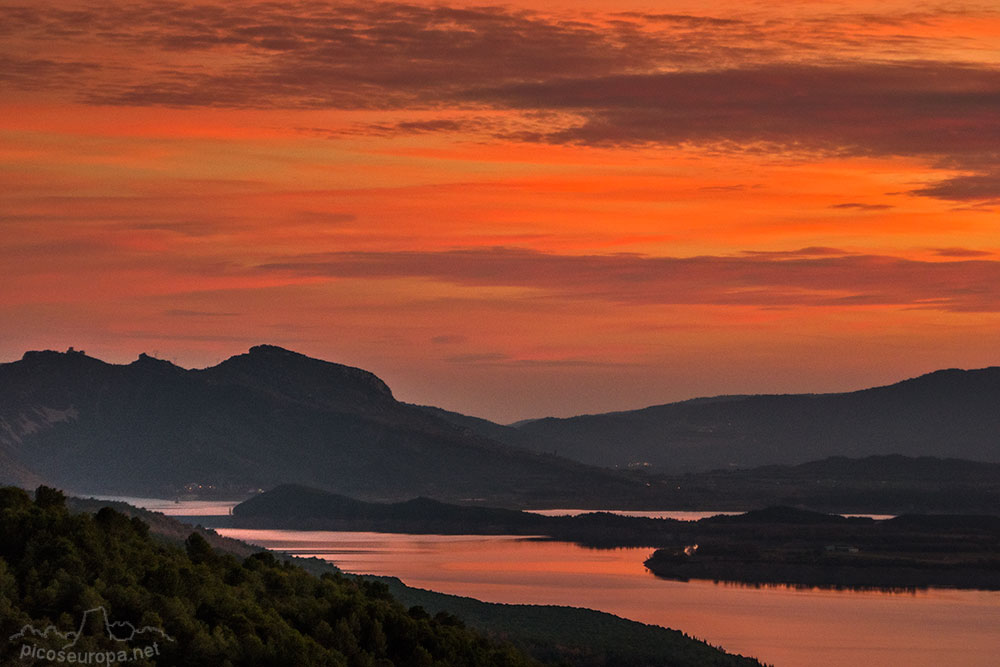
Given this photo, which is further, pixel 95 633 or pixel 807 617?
pixel 807 617

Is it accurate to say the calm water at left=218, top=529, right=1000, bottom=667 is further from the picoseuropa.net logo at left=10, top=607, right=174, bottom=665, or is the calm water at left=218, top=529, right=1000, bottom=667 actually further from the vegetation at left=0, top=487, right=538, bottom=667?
the picoseuropa.net logo at left=10, top=607, right=174, bottom=665

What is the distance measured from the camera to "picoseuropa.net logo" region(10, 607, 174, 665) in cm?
4953

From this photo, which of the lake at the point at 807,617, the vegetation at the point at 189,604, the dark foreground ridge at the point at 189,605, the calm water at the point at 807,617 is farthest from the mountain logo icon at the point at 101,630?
the lake at the point at 807,617

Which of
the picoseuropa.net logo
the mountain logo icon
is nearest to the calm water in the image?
the mountain logo icon

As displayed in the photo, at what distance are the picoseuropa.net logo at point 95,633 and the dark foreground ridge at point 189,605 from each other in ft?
0.32

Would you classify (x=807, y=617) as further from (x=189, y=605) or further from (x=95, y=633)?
(x=95, y=633)

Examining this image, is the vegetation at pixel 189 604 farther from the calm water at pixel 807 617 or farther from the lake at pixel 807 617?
the lake at pixel 807 617

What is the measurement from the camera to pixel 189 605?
2329 inches

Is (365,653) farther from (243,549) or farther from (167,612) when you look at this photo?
(243,549)

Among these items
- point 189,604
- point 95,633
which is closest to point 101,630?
point 95,633

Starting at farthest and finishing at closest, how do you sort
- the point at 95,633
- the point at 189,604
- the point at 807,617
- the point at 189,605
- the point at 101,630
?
1. the point at 807,617
2. the point at 189,604
3. the point at 189,605
4. the point at 101,630
5. the point at 95,633

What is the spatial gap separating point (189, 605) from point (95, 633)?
20.8 feet

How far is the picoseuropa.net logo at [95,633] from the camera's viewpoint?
163 ft

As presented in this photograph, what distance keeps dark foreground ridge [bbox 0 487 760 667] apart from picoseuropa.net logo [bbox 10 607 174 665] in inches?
3.8
